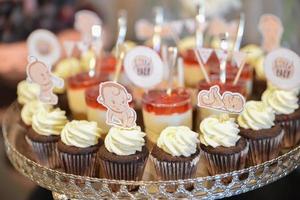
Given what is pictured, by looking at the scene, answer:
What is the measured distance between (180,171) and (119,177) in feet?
0.58

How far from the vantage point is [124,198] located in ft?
4.83

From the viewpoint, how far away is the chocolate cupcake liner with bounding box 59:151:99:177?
160 cm

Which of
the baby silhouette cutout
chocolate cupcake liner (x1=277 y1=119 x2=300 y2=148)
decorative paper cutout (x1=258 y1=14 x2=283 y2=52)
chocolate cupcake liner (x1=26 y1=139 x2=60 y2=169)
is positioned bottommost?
chocolate cupcake liner (x1=26 y1=139 x2=60 y2=169)

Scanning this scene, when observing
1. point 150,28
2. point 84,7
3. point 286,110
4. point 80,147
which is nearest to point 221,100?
point 286,110

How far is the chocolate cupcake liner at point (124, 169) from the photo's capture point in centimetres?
152

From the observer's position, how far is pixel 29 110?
1858mm

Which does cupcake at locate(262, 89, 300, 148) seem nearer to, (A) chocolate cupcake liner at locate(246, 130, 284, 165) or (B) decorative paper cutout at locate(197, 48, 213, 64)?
(A) chocolate cupcake liner at locate(246, 130, 284, 165)

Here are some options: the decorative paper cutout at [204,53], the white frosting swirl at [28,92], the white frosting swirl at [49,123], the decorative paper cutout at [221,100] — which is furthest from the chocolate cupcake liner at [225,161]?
the white frosting swirl at [28,92]

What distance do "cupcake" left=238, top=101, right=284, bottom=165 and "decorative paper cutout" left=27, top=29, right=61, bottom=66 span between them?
0.79 m

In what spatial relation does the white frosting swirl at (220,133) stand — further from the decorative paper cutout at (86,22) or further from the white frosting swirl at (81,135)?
the decorative paper cutout at (86,22)

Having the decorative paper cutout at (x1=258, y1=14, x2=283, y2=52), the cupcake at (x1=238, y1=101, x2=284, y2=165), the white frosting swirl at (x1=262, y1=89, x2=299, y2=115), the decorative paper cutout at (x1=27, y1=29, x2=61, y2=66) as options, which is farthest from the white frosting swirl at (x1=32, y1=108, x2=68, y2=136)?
the decorative paper cutout at (x1=258, y1=14, x2=283, y2=52)

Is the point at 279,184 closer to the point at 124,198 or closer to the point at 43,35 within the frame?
the point at 124,198

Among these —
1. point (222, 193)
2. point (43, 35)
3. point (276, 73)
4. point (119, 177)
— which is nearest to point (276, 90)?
point (276, 73)

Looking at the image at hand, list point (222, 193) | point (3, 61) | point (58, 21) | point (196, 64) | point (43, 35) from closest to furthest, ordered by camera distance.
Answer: point (222, 193), point (43, 35), point (196, 64), point (3, 61), point (58, 21)
